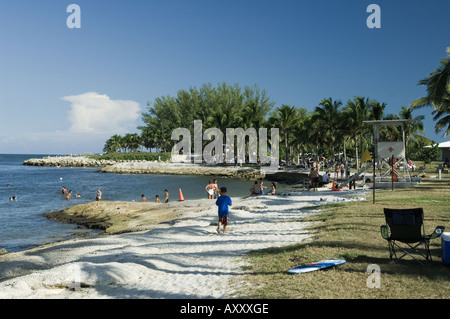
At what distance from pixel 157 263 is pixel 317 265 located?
3.40 metres

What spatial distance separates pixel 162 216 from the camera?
58.5ft

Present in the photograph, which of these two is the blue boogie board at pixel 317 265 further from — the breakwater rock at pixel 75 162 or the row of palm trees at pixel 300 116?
the breakwater rock at pixel 75 162

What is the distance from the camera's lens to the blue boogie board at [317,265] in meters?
6.39

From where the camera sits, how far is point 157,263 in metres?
7.72

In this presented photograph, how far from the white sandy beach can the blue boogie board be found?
1057 millimetres

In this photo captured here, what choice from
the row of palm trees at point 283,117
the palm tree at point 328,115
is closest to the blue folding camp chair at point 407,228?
the row of palm trees at point 283,117

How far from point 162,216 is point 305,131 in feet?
124

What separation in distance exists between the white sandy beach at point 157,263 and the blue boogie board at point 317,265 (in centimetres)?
106

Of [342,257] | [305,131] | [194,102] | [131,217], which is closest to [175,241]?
[342,257]

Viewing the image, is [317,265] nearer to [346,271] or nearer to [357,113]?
[346,271]

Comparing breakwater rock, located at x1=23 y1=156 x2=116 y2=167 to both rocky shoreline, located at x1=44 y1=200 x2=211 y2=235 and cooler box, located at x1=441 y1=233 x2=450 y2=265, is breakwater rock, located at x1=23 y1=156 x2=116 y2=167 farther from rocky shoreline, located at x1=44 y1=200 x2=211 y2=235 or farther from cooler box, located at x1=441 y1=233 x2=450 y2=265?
cooler box, located at x1=441 y1=233 x2=450 y2=265

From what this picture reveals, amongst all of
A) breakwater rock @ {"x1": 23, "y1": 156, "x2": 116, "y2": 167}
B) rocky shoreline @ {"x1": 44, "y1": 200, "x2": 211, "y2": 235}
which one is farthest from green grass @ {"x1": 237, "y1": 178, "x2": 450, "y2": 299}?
breakwater rock @ {"x1": 23, "y1": 156, "x2": 116, "y2": 167}

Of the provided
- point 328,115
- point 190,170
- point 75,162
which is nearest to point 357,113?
point 328,115
